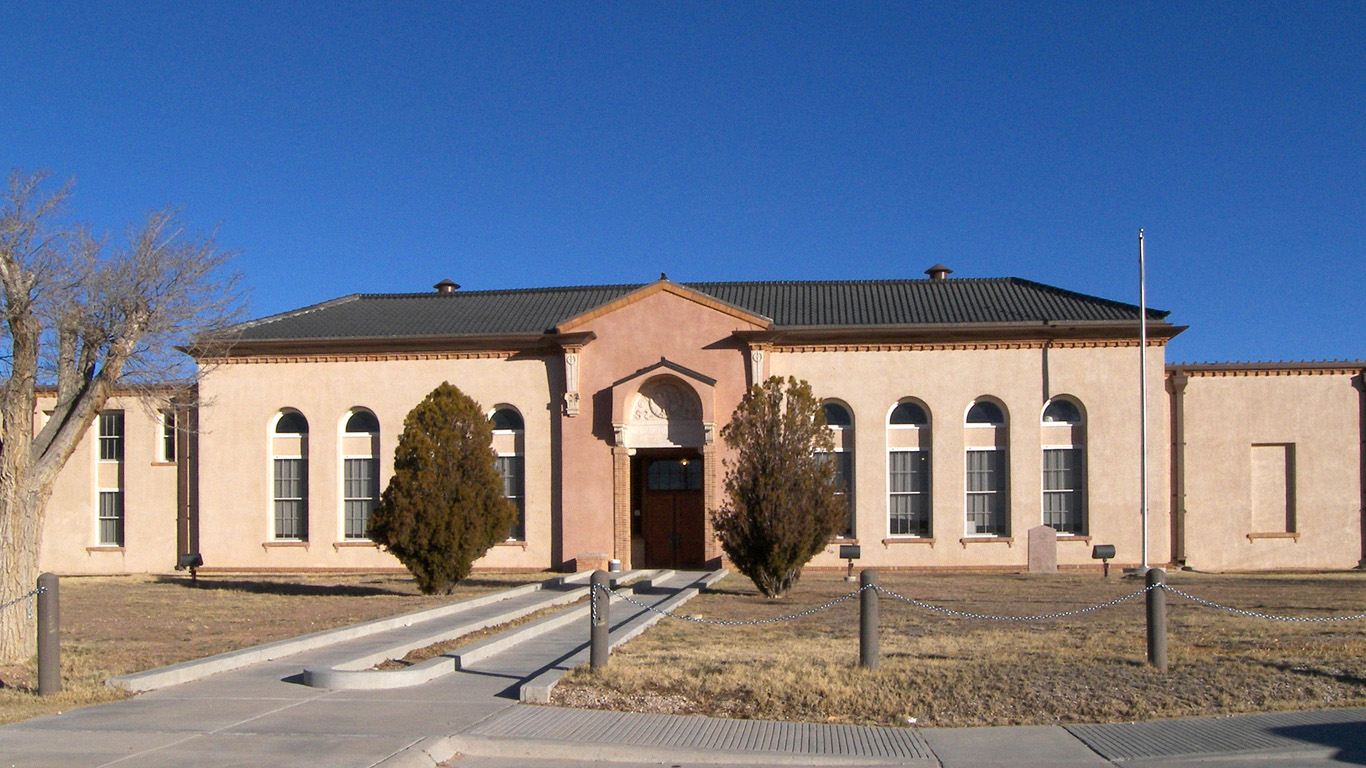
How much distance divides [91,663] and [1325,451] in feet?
93.5

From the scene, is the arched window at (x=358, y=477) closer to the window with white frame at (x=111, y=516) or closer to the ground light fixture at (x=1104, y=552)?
the window with white frame at (x=111, y=516)

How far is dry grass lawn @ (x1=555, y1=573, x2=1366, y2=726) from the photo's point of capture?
991 centimetres

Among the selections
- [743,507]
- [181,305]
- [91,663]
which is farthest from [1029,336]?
[91,663]

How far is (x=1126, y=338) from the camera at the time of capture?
94.4 feet

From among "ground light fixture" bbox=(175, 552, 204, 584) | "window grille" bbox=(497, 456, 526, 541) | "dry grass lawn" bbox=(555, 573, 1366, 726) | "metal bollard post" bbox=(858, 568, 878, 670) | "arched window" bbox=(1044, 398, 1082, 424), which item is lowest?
"ground light fixture" bbox=(175, 552, 204, 584)

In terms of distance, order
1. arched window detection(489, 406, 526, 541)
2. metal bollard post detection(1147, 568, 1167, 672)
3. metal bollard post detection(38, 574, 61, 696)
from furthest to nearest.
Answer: arched window detection(489, 406, 526, 541), metal bollard post detection(1147, 568, 1167, 672), metal bollard post detection(38, 574, 61, 696)

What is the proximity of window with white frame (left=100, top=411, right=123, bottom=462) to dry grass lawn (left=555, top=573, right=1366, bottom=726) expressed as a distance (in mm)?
21745

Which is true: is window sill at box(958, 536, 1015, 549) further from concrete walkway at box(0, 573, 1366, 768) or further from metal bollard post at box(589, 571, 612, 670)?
concrete walkway at box(0, 573, 1366, 768)

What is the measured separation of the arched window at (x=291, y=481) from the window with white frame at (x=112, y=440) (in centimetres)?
520

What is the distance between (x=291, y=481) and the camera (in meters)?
31.0

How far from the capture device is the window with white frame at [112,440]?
107ft

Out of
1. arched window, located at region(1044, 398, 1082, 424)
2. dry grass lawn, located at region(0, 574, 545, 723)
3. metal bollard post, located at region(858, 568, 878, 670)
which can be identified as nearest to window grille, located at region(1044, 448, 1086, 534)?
arched window, located at region(1044, 398, 1082, 424)

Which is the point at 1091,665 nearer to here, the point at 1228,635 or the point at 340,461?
the point at 1228,635

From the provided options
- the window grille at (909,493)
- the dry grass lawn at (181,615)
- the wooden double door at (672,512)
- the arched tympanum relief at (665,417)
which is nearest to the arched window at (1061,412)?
the window grille at (909,493)
